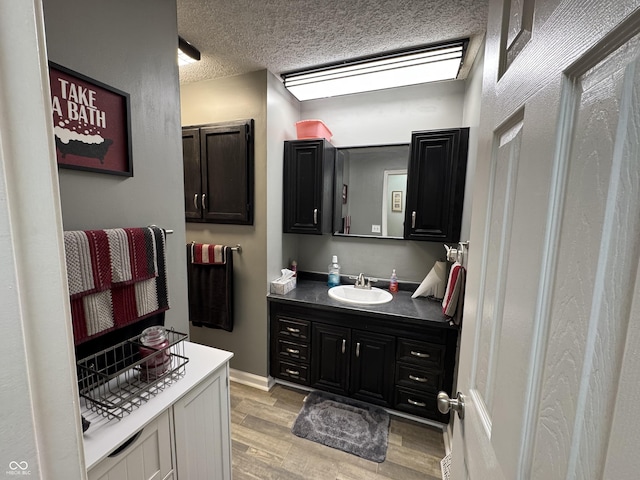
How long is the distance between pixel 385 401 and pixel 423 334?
23.5 inches

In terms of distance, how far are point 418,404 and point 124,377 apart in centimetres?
179

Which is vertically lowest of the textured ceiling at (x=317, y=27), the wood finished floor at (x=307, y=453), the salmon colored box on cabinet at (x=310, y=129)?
the wood finished floor at (x=307, y=453)

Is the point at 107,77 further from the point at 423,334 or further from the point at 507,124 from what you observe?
the point at 423,334

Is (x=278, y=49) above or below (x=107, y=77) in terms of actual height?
above

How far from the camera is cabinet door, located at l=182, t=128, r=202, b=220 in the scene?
7.18 feet

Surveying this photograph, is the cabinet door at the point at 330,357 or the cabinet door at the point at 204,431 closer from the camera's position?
the cabinet door at the point at 204,431

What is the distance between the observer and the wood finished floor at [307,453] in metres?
1.55

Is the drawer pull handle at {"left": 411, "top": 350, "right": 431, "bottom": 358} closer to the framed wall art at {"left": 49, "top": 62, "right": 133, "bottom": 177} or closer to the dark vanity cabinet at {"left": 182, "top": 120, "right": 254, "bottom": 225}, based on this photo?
the dark vanity cabinet at {"left": 182, "top": 120, "right": 254, "bottom": 225}

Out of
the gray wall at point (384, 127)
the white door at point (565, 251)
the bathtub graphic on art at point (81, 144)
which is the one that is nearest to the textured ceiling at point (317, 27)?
the gray wall at point (384, 127)

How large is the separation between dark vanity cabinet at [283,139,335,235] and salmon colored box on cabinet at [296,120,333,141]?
8 centimetres

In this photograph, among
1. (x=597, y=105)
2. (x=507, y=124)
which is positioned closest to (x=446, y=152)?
(x=507, y=124)

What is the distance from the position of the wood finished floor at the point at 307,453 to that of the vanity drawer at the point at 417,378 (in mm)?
324

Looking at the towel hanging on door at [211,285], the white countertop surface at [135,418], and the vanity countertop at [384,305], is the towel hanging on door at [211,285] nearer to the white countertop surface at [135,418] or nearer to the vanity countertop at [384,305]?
the vanity countertop at [384,305]

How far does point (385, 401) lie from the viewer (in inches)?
76.5
